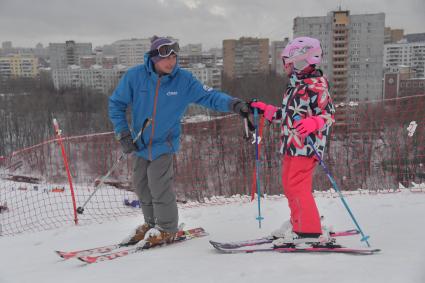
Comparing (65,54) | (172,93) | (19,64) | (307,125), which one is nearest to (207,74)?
(65,54)

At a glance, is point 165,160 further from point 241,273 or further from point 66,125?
point 66,125

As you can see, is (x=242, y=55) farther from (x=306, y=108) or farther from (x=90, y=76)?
(x=306, y=108)

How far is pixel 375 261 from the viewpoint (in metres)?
2.31

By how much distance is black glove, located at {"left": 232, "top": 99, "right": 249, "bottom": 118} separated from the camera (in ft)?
10.3

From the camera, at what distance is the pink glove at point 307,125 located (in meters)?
2.59

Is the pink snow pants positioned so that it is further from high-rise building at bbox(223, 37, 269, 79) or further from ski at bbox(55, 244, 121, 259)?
high-rise building at bbox(223, 37, 269, 79)

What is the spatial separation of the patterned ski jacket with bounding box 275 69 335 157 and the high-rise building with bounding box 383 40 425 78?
45.2m

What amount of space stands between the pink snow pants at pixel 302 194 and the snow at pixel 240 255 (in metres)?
0.37

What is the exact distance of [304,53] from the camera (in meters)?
2.81

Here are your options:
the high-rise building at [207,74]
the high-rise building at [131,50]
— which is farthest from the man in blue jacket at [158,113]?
the high-rise building at [131,50]

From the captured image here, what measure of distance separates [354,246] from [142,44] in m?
88.5

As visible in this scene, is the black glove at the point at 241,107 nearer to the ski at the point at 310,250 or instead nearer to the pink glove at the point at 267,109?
the pink glove at the point at 267,109

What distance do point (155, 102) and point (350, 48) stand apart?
147 feet

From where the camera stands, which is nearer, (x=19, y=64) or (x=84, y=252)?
(x=84, y=252)
